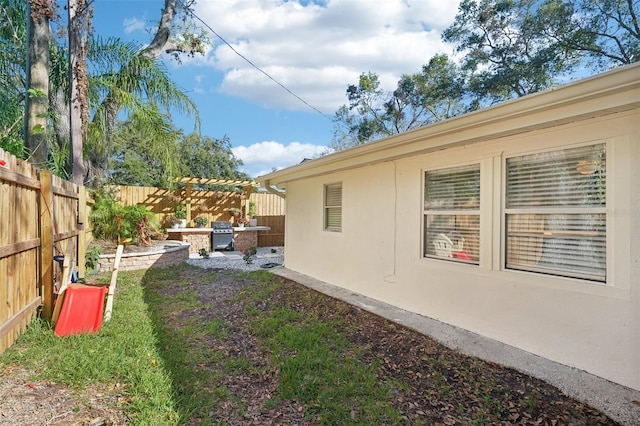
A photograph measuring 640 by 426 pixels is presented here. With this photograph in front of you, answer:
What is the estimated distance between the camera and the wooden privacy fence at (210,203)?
1192 centimetres

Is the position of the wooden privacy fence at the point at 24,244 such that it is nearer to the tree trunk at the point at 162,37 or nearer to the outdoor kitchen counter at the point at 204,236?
the tree trunk at the point at 162,37

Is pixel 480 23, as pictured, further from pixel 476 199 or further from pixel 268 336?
pixel 268 336

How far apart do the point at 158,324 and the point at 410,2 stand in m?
8.65

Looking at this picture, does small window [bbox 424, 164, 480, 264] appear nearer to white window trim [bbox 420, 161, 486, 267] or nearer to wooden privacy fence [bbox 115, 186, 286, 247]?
white window trim [bbox 420, 161, 486, 267]

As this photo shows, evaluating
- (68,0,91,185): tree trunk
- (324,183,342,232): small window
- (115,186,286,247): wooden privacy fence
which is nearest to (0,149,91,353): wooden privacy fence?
(68,0,91,185): tree trunk

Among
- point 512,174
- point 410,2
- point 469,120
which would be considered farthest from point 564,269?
point 410,2

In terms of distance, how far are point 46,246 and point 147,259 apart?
4408 millimetres

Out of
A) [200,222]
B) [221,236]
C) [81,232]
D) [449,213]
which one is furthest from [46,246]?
[200,222]

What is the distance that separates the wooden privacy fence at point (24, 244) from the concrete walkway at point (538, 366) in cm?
388

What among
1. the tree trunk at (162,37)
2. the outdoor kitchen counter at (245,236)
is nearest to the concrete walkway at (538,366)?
the outdoor kitchen counter at (245,236)

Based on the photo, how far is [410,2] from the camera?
8.23m

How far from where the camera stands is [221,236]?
12055mm

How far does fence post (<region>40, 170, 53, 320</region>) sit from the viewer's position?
384 cm

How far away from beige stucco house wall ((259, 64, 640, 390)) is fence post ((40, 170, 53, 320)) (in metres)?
3.85
